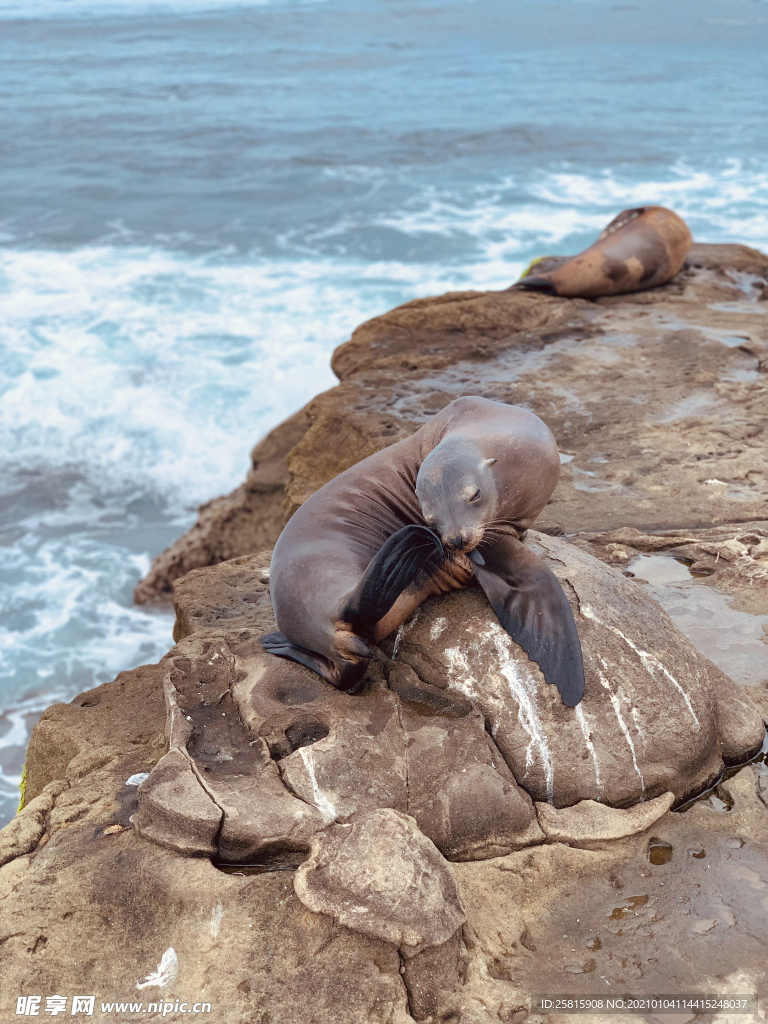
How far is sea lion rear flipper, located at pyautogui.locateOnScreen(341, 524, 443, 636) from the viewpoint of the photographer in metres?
3.19

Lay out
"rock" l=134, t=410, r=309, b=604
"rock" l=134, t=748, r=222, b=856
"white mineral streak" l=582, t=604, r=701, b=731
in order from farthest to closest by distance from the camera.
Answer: "rock" l=134, t=410, r=309, b=604 → "white mineral streak" l=582, t=604, r=701, b=731 → "rock" l=134, t=748, r=222, b=856

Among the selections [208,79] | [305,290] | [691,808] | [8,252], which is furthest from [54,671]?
[208,79]

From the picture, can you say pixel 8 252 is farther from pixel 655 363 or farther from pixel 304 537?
pixel 304 537

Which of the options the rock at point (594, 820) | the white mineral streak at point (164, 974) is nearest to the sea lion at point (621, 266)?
the rock at point (594, 820)

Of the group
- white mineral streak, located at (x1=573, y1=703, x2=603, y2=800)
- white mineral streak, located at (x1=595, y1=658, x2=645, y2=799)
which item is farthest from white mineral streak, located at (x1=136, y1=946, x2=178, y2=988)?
white mineral streak, located at (x1=595, y1=658, x2=645, y2=799)

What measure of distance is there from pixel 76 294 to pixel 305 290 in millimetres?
3330

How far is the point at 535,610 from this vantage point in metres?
3.30

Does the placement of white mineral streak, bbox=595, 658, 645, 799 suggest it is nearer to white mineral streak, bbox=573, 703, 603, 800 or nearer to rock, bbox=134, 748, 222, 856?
white mineral streak, bbox=573, 703, 603, 800

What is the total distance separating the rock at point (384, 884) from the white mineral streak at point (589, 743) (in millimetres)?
672

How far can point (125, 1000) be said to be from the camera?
97.4 inches

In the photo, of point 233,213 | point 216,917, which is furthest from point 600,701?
point 233,213

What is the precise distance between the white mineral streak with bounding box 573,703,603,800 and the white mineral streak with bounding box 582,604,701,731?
294mm

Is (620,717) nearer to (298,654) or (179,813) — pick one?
(298,654)

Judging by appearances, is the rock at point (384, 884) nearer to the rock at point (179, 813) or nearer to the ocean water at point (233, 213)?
the rock at point (179, 813)
